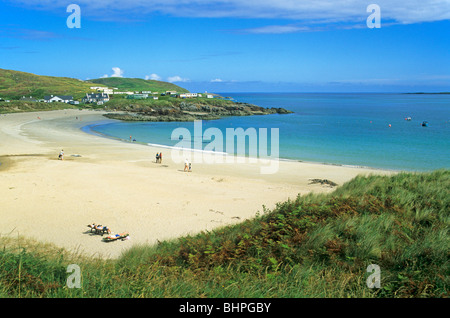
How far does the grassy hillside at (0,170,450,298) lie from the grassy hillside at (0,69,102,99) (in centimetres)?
12776

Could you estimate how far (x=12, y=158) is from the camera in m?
25.1

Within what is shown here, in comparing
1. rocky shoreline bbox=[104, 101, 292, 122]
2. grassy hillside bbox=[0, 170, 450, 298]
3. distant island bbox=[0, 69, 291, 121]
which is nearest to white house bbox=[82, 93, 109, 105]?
distant island bbox=[0, 69, 291, 121]

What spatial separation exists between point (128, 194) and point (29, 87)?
471 feet

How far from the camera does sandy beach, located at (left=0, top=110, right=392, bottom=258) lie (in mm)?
11398

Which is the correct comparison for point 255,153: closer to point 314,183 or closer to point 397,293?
point 314,183

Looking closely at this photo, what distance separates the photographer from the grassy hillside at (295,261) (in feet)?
13.8

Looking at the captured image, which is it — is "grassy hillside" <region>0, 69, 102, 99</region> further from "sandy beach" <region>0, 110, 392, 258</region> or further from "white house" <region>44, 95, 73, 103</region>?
"sandy beach" <region>0, 110, 392, 258</region>

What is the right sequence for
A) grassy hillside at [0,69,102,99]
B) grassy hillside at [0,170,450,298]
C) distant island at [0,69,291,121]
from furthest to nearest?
1. grassy hillside at [0,69,102,99]
2. distant island at [0,69,291,121]
3. grassy hillside at [0,170,450,298]

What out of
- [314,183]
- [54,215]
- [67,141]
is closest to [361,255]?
[54,215]

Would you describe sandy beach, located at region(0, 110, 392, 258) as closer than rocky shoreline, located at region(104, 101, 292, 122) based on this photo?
Yes

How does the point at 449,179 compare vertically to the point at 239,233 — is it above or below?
above

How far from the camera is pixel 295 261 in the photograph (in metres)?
5.43

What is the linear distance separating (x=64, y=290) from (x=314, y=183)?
1771 centimetres
